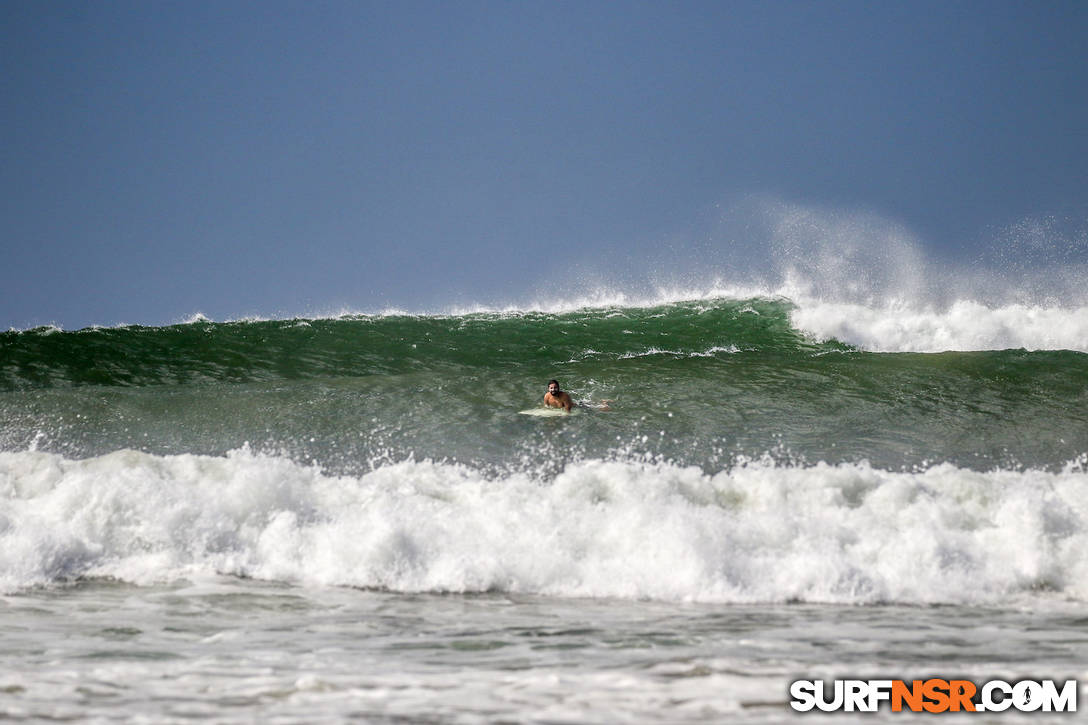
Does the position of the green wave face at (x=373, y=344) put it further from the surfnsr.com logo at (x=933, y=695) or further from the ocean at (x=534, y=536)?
the surfnsr.com logo at (x=933, y=695)

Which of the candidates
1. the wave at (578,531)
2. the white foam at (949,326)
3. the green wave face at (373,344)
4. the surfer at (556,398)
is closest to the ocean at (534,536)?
the wave at (578,531)

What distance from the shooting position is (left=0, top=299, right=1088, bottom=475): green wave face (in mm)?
10445

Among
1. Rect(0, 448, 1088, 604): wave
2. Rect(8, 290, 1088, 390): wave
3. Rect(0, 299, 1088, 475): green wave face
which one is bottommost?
Rect(0, 448, 1088, 604): wave

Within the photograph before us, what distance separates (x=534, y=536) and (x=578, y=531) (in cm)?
36

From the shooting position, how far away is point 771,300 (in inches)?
763

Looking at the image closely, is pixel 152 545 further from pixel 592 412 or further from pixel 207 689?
pixel 592 412

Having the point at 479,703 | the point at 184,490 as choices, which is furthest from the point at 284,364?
the point at 479,703

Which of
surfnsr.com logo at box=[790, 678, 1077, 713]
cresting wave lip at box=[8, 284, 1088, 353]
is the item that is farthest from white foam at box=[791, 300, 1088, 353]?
surfnsr.com logo at box=[790, 678, 1077, 713]

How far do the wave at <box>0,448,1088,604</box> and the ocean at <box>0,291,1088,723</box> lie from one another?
0.03m

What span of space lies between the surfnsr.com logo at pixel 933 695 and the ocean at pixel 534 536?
104 mm

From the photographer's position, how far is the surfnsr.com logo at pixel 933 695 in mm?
3562

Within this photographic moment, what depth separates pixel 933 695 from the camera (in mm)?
3729

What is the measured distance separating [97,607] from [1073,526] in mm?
6967

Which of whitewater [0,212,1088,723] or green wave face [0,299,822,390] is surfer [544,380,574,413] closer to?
whitewater [0,212,1088,723]
